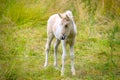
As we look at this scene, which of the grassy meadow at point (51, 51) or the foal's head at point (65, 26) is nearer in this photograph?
the grassy meadow at point (51, 51)

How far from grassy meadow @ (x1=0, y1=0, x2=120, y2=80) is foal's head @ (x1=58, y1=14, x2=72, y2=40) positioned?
255 mm

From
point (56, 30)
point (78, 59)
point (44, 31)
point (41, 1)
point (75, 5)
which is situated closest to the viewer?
point (75, 5)

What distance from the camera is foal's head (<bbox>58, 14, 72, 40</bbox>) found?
9250mm

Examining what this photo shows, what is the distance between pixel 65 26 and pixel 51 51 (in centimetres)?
258

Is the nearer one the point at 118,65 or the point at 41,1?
the point at 41,1

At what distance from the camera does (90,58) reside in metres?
11.3

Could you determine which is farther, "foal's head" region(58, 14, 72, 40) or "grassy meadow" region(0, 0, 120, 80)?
"foal's head" region(58, 14, 72, 40)

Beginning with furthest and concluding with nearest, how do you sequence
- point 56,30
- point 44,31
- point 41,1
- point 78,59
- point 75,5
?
point 44,31
point 78,59
point 56,30
point 41,1
point 75,5

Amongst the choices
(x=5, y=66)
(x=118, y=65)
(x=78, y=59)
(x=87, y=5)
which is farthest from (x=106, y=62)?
(x=5, y=66)

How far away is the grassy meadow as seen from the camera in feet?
26.7

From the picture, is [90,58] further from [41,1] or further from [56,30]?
[41,1]

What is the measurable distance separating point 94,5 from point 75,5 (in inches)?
18.9

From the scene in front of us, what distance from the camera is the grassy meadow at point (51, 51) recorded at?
813 centimetres

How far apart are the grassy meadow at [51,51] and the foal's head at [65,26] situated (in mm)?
255
